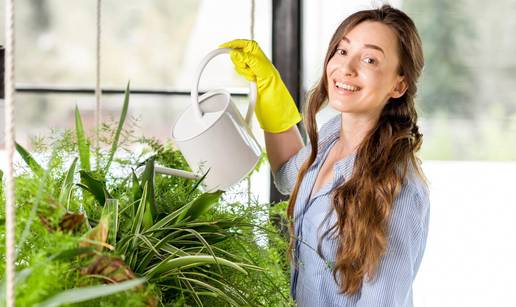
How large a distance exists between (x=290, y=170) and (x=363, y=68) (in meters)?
0.29

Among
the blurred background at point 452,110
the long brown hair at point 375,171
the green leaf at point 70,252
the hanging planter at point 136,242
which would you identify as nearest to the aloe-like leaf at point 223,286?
the hanging planter at point 136,242

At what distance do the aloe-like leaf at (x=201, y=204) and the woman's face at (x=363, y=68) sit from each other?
0.55 m

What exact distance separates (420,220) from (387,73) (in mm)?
293

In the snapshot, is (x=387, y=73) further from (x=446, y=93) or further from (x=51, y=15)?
(x=51, y=15)

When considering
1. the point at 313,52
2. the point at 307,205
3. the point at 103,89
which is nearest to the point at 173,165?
the point at 307,205

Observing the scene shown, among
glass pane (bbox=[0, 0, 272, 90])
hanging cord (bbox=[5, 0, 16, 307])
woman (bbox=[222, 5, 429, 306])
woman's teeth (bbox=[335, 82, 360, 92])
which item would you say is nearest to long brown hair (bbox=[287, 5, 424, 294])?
woman (bbox=[222, 5, 429, 306])

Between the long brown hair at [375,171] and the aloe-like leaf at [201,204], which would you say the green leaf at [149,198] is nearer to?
the aloe-like leaf at [201,204]

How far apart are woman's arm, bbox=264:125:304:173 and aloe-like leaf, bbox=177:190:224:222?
0.64 m

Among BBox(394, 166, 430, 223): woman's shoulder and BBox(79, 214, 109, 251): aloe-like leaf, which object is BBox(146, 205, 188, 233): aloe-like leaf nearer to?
BBox(79, 214, 109, 251): aloe-like leaf

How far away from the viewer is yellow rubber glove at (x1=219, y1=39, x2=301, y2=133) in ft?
4.83

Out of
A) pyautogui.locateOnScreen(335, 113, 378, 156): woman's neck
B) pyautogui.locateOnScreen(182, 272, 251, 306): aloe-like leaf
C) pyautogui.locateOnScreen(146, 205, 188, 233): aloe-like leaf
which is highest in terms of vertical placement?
pyautogui.locateOnScreen(146, 205, 188, 233): aloe-like leaf

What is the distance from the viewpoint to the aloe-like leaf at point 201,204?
0.99 metres

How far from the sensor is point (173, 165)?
1.38 metres

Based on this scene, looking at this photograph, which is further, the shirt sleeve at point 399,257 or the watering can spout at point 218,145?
the shirt sleeve at point 399,257
